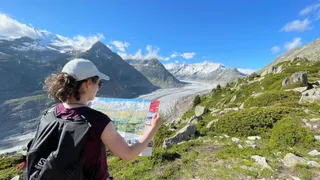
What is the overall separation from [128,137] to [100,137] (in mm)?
2090

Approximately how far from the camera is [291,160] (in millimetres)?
8016

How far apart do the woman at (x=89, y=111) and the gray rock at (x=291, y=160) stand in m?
6.92

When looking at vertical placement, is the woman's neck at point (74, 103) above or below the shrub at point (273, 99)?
above

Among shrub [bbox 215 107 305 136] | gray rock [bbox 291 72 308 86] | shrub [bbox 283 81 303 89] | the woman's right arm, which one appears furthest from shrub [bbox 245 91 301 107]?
the woman's right arm

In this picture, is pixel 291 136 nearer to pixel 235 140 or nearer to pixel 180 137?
pixel 235 140

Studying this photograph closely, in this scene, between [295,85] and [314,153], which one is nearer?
[314,153]

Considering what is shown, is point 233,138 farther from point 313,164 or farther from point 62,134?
point 62,134

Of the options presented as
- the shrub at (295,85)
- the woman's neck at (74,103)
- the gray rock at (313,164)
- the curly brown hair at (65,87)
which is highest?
the shrub at (295,85)

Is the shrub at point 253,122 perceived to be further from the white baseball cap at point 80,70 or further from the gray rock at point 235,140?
the white baseball cap at point 80,70

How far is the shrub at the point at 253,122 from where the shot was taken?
42.1ft

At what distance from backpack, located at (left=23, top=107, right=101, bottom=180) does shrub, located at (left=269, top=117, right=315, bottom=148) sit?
963 centimetres

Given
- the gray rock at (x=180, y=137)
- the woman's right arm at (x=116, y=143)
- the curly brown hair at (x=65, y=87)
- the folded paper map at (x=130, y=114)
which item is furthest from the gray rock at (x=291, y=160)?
the curly brown hair at (x=65, y=87)

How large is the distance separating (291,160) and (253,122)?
17.4 ft

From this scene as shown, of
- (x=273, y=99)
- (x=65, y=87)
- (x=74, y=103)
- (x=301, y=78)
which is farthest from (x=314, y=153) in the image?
(x=301, y=78)
